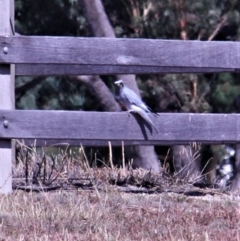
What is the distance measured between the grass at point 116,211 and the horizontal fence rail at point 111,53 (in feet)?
3.20

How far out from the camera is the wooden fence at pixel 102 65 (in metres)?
6.44

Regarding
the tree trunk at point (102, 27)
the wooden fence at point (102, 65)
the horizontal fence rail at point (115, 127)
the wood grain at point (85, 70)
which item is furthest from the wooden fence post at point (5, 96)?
the tree trunk at point (102, 27)

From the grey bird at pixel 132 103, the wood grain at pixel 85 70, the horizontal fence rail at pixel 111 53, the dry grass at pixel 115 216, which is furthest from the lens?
the wood grain at pixel 85 70

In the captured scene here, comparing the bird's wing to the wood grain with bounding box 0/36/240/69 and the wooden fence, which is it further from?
the wood grain with bounding box 0/36/240/69

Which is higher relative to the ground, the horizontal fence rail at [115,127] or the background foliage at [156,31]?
the background foliage at [156,31]

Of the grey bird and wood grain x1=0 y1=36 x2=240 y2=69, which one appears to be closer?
wood grain x1=0 y1=36 x2=240 y2=69

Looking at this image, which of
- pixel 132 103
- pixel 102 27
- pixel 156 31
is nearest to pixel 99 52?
pixel 132 103

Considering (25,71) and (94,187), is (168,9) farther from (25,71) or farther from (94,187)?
(94,187)

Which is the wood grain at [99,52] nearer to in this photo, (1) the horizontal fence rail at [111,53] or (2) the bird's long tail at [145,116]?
(1) the horizontal fence rail at [111,53]

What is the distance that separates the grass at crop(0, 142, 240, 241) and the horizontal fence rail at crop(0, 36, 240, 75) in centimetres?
98

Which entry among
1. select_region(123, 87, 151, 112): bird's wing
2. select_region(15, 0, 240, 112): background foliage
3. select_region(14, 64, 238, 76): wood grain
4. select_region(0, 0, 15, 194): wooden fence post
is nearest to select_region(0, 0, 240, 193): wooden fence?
select_region(0, 0, 15, 194): wooden fence post

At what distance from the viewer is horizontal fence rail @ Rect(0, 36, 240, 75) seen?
644cm

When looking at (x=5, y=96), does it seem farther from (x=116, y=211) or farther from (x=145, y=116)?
(x=116, y=211)

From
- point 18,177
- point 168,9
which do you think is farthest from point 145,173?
point 168,9
